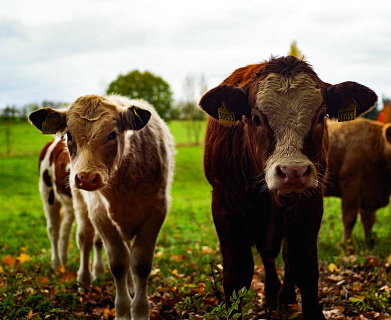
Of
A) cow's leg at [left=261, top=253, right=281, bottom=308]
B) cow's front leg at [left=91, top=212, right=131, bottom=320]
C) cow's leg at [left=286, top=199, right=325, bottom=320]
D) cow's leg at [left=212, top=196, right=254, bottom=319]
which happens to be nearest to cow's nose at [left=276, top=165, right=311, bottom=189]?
cow's leg at [left=286, top=199, right=325, bottom=320]

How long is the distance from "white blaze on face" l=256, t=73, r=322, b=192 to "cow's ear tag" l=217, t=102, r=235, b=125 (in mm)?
330

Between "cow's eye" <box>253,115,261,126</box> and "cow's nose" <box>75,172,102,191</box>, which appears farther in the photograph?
"cow's nose" <box>75,172,102,191</box>

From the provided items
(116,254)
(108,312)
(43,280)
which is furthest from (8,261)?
(116,254)

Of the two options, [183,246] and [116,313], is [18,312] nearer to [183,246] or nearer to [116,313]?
[116,313]

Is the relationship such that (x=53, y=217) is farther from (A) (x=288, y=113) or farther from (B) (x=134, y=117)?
(A) (x=288, y=113)

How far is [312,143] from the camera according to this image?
126 inches

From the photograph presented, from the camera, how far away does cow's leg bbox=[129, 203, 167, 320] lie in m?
4.54

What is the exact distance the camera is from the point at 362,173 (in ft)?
27.7

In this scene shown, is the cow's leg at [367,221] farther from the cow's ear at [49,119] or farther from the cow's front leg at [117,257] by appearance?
the cow's ear at [49,119]

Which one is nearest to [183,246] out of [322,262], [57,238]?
[57,238]

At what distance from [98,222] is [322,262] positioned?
3.66 metres

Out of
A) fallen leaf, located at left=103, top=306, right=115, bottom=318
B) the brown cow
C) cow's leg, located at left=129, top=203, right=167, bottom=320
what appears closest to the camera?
cow's leg, located at left=129, top=203, right=167, bottom=320

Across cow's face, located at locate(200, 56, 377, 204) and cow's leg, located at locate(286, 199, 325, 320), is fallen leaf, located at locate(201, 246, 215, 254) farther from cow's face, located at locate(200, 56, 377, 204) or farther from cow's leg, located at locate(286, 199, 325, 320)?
cow's face, located at locate(200, 56, 377, 204)

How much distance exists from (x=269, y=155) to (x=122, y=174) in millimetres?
1943
